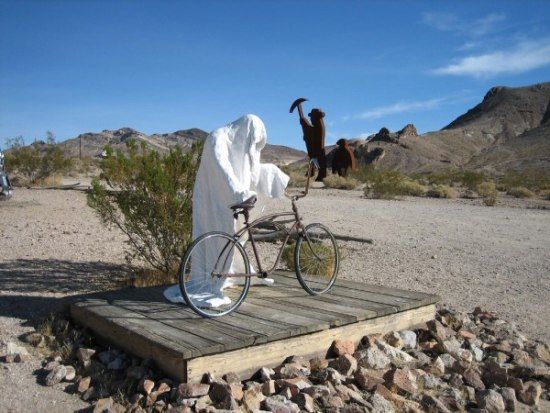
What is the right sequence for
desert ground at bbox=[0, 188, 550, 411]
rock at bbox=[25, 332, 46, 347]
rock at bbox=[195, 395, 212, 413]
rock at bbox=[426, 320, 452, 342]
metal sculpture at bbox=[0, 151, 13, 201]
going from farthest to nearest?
1. metal sculpture at bbox=[0, 151, 13, 201]
2. desert ground at bbox=[0, 188, 550, 411]
3. rock at bbox=[426, 320, 452, 342]
4. rock at bbox=[25, 332, 46, 347]
5. rock at bbox=[195, 395, 212, 413]

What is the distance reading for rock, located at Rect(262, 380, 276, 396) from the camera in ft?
13.8

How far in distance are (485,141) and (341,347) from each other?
272 feet

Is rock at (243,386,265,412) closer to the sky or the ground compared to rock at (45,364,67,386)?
Answer: closer to the ground

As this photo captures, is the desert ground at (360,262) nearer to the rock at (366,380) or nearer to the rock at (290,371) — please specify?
the rock at (290,371)

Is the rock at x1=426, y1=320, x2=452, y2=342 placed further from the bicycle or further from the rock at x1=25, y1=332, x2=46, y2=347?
the rock at x1=25, y1=332, x2=46, y2=347

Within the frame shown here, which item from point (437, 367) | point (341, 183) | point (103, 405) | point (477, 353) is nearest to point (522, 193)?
point (341, 183)

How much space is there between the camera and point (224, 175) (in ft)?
17.4

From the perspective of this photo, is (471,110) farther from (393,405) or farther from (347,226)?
(393,405)

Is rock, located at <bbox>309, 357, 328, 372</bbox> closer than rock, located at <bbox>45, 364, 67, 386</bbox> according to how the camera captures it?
No

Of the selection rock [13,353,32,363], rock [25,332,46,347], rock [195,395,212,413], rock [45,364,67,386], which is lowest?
rock [195,395,212,413]

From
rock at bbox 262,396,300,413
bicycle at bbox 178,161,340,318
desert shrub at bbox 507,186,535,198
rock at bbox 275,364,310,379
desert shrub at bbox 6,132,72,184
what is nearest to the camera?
rock at bbox 262,396,300,413

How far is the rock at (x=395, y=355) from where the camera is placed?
16.8ft

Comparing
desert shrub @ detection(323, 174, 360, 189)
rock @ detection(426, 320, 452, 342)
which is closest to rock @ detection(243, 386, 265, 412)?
rock @ detection(426, 320, 452, 342)

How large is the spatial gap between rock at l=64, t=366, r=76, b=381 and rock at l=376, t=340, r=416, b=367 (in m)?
2.57
